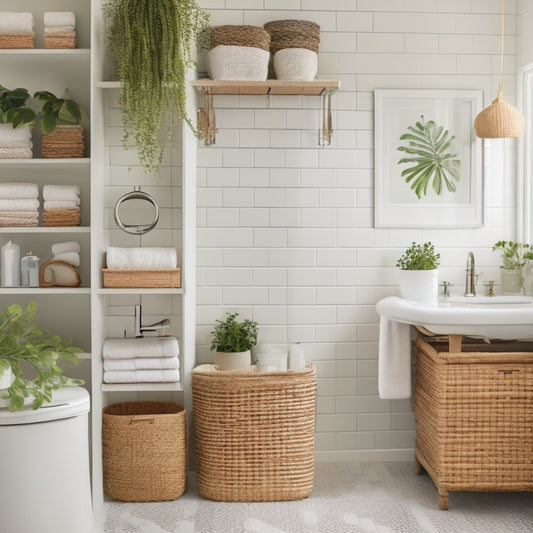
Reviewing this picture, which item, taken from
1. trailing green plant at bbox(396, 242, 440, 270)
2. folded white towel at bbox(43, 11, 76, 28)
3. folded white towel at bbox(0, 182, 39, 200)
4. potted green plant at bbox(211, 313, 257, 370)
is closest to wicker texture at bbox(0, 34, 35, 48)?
folded white towel at bbox(43, 11, 76, 28)

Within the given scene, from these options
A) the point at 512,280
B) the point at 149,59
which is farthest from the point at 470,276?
the point at 149,59

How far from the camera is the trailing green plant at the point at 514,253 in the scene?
3.72m

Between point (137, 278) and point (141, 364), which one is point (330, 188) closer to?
point (137, 278)

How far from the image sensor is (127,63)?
3152 millimetres

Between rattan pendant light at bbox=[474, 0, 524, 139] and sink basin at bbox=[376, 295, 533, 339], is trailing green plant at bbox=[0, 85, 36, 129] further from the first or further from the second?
rattan pendant light at bbox=[474, 0, 524, 139]

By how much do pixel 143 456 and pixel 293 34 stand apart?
2.12m

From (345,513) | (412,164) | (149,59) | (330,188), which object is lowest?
(345,513)

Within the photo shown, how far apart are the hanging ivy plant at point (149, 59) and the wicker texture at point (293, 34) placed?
51 cm

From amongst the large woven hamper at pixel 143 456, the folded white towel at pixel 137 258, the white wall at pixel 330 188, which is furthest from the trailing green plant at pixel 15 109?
the large woven hamper at pixel 143 456

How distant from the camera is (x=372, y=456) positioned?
3.88m

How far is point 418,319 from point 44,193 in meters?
1.77

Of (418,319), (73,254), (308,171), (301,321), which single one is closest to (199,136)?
(308,171)

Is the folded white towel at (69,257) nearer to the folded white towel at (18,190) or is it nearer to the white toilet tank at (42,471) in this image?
the folded white towel at (18,190)

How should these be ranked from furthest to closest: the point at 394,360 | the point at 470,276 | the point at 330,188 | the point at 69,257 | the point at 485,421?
the point at 330,188
the point at 470,276
the point at 394,360
the point at 69,257
the point at 485,421
